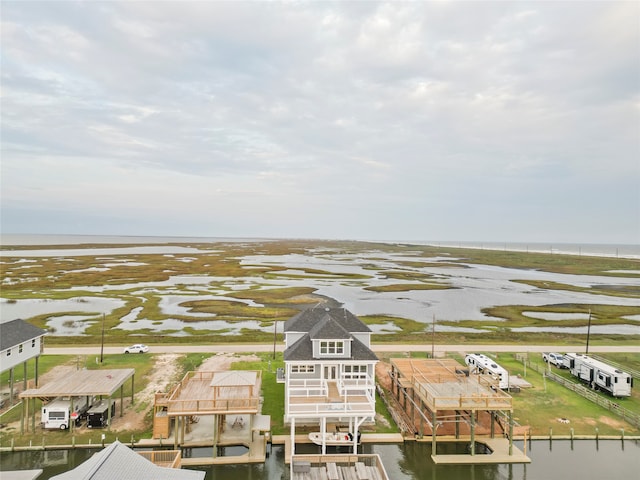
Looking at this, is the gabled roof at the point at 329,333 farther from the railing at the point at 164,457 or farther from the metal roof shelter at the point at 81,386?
the metal roof shelter at the point at 81,386

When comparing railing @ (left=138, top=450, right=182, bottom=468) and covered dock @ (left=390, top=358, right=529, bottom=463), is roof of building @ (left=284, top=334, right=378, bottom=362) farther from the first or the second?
railing @ (left=138, top=450, right=182, bottom=468)

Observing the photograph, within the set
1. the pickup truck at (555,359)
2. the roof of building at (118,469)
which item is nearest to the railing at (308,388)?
the roof of building at (118,469)

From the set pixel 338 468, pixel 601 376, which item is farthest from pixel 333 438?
pixel 601 376

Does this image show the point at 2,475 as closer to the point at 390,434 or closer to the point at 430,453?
the point at 390,434

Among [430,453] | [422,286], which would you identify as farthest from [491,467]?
[422,286]

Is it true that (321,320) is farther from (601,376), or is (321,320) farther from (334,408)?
(601,376)

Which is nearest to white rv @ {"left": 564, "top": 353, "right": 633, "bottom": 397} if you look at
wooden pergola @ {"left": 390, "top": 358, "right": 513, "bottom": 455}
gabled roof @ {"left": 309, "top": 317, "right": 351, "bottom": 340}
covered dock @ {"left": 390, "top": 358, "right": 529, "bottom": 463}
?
wooden pergola @ {"left": 390, "top": 358, "right": 513, "bottom": 455}
